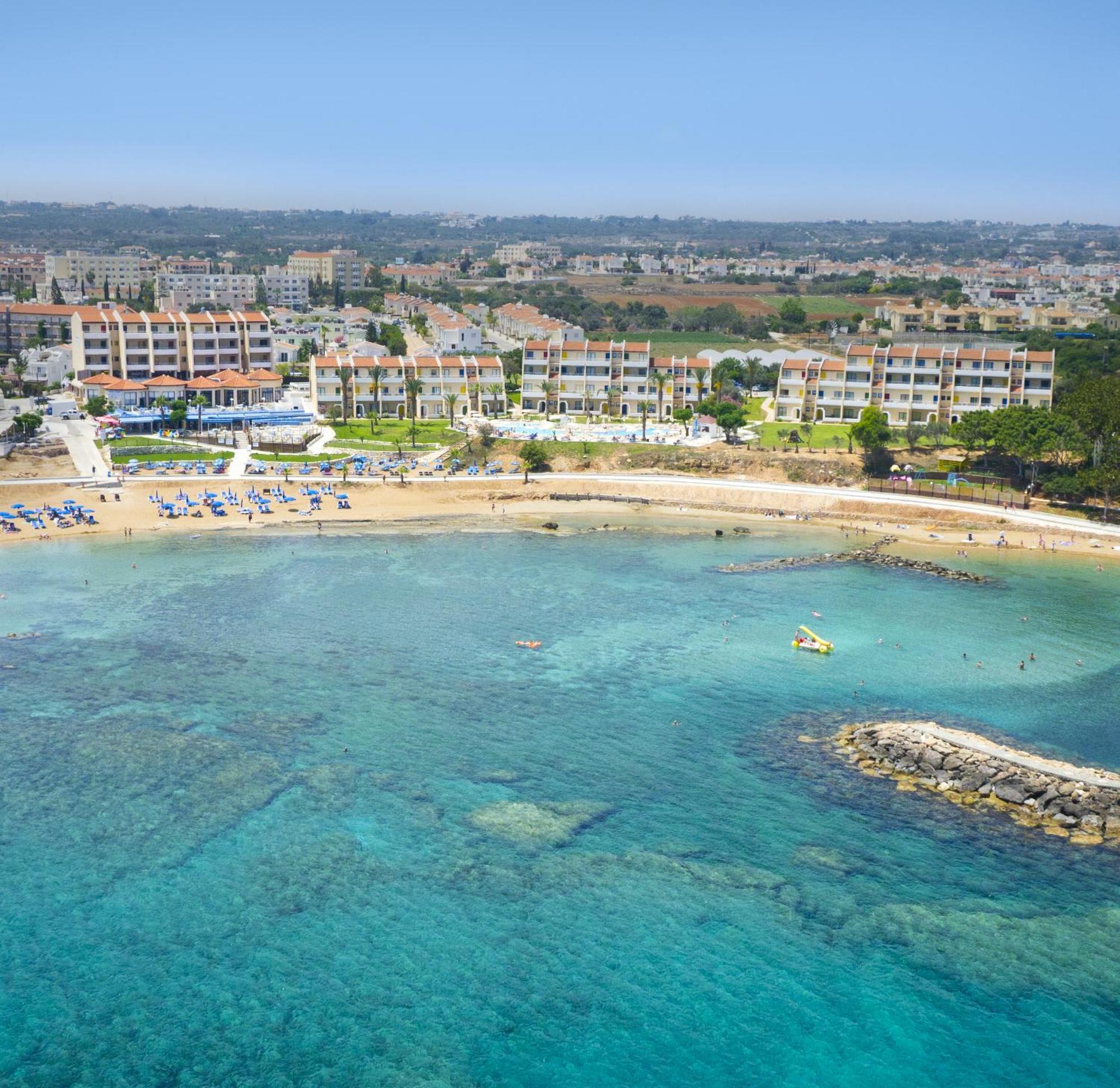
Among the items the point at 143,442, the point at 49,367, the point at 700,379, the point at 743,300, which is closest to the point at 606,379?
the point at 700,379

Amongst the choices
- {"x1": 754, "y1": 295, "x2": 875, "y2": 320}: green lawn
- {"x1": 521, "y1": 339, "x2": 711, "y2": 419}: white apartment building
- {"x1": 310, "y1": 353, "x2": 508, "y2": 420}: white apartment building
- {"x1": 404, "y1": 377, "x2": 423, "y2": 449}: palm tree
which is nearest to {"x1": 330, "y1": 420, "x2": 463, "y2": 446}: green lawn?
{"x1": 404, "y1": 377, "x2": 423, "y2": 449}: palm tree

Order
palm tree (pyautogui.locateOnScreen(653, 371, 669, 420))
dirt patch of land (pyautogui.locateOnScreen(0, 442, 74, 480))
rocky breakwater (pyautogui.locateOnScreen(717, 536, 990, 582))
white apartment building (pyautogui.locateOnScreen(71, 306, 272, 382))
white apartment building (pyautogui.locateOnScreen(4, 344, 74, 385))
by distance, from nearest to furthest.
→ rocky breakwater (pyautogui.locateOnScreen(717, 536, 990, 582)), dirt patch of land (pyautogui.locateOnScreen(0, 442, 74, 480)), palm tree (pyautogui.locateOnScreen(653, 371, 669, 420)), white apartment building (pyautogui.locateOnScreen(71, 306, 272, 382)), white apartment building (pyautogui.locateOnScreen(4, 344, 74, 385))

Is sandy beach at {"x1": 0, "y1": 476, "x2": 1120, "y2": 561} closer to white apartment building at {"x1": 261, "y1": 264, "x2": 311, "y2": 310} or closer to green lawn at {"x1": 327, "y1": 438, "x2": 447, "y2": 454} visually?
green lawn at {"x1": 327, "y1": 438, "x2": 447, "y2": 454}

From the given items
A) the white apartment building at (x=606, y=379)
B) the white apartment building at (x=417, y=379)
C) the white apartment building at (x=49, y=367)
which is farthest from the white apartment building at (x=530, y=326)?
the white apartment building at (x=49, y=367)

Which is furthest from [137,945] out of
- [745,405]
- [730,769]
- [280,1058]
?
[745,405]

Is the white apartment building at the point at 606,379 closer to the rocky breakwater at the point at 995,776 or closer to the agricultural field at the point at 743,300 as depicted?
the rocky breakwater at the point at 995,776
